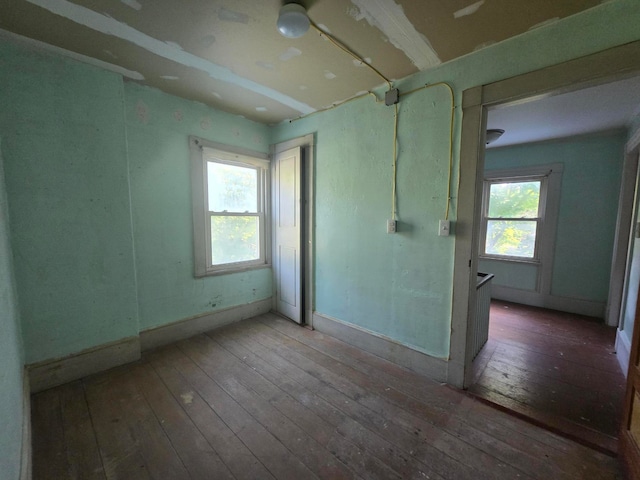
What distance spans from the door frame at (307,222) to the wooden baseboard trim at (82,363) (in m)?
1.76

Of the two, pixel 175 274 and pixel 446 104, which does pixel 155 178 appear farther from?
pixel 446 104

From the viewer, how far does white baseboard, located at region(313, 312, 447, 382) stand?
7.05 ft

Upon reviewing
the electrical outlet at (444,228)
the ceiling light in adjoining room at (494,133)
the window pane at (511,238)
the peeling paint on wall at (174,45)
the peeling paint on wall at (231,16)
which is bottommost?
the window pane at (511,238)

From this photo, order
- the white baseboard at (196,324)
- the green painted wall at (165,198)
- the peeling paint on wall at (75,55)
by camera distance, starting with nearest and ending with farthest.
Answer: the peeling paint on wall at (75,55) < the green painted wall at (165,198) < the white baseboard at (196,324)

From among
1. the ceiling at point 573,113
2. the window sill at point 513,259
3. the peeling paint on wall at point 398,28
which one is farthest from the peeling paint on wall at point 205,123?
the window sill at point 513,259

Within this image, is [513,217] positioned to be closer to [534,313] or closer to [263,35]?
[534,313]

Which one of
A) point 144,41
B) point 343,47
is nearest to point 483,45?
point 343,47

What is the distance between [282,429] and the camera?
64.1 inches

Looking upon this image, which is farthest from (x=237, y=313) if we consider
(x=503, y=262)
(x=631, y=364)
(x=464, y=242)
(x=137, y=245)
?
(x=503, y=262)

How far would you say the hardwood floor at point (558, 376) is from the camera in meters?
1.71

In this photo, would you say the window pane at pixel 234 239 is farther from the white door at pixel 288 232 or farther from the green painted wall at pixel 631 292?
the green painted wall at pixel 631 292

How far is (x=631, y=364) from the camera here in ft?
4.70

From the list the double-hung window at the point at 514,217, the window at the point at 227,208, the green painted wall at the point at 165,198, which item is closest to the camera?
the green painted wall at the point at 165,198

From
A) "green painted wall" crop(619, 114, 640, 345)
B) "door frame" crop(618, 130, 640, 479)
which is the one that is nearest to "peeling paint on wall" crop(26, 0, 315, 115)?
"door frame" crop(618, 130, 640, 479)
